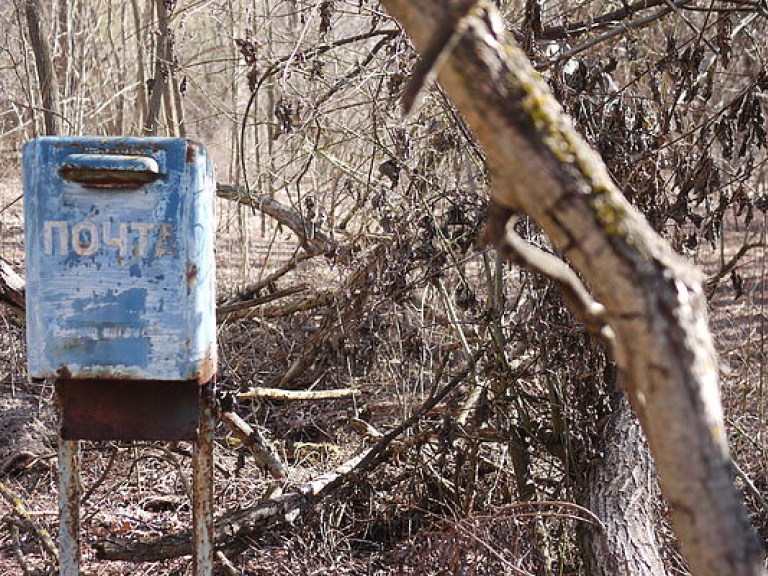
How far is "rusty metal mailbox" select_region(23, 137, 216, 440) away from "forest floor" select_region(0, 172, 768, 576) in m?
0.92

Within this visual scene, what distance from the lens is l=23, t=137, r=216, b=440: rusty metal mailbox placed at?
295 centimetres

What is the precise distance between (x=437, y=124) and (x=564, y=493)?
60.5 inches

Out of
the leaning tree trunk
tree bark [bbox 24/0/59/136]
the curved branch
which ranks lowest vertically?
the leaning tree trunk

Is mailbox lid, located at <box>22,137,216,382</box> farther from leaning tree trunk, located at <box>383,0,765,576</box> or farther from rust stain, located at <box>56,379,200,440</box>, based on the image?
leaning tree trunk, located at <box>383,0,765,576</box>

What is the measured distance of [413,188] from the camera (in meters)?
4.10

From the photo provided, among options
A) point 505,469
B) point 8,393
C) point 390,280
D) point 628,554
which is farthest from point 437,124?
point 8,393

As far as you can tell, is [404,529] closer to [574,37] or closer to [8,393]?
[574,37]

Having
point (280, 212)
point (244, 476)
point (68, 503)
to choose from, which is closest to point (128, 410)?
point (68, 503)

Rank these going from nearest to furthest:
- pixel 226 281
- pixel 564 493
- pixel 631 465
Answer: pixel 631 465, pixel 564 493, pixel 226 281

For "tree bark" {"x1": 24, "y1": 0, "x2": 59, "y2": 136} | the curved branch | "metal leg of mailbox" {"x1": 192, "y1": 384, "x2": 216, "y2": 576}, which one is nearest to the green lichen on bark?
"metal leg of mailbox" {"x1": 192, "y1": 384, "x2": 216, "y2": 576}

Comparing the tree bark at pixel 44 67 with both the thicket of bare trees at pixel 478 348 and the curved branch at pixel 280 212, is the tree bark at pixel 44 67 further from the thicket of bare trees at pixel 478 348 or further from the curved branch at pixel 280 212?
the thicket of bare trees at pixel 478 348

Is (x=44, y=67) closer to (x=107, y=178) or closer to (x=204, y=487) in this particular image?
(x=107, y=178)

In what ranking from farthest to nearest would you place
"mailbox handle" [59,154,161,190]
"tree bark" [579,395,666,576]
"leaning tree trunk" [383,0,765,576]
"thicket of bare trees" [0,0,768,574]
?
"thicket of bare trees" [0,0,768,574] < "tree bark" [579,395,666,576] < "mailbox handle" [59,154,161,190] < "leaning tree trunk" [383,0,765,576]

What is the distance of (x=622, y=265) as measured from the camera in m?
1.32
